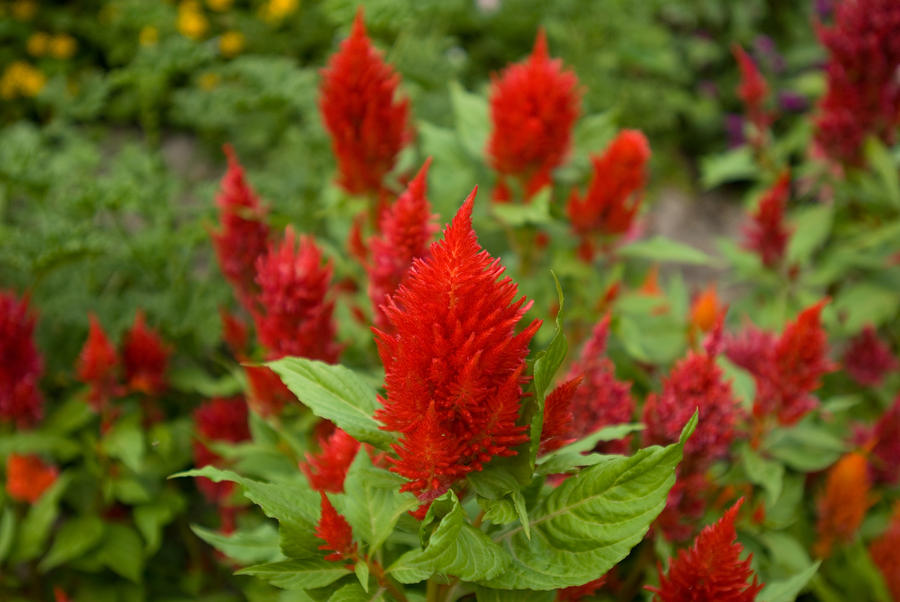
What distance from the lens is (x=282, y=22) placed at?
166 inches

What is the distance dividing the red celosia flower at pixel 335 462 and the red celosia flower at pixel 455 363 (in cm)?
27

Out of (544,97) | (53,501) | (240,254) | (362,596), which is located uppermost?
(544,97)

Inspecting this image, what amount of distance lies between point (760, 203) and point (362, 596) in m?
1.78

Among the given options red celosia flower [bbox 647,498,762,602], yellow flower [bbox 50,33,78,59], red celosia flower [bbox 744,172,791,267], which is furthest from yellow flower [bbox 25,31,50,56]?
red celosia flower [bbox 647,498,762,602]

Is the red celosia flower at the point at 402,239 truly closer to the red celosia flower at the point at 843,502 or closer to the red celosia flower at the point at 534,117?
the red celosia flower at the point at 534,117

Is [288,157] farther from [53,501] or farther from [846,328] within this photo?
[846,328]

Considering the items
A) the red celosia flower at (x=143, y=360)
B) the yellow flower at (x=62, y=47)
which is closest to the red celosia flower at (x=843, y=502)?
the red celosia flower at (x=143, y=360)

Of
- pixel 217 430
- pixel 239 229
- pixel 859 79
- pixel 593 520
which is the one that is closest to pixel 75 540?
pixel 217 430

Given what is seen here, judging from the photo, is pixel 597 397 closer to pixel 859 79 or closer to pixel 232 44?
pixel 859 79

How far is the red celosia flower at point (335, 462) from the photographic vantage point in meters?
1.29

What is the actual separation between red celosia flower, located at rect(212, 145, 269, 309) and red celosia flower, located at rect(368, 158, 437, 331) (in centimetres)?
42

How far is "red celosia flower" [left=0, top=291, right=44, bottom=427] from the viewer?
189cm

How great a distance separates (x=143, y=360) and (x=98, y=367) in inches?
6.6

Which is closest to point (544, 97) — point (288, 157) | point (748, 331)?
point (748, 331)
